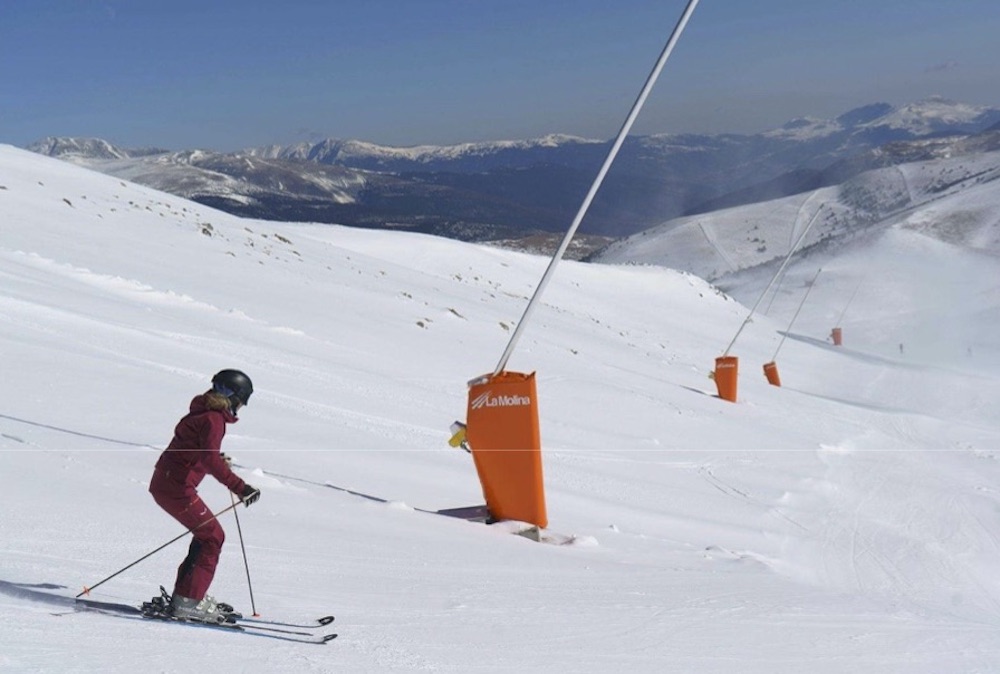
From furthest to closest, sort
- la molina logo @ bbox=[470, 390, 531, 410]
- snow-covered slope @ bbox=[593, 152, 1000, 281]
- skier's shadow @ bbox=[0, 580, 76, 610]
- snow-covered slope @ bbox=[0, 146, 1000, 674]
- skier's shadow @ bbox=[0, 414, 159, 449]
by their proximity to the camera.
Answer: snow-covered slope @ bbox=[593, 152, 1000, 281] → la molina logo @ bbox=[470, 390, 531, 410] → skier's shadow @ bbox=[0, 414, 159, 449] → snow-covered slope @ bbox=[0, 146, 1000, 674] → skier's shadow @ bbox=[0, 580, 76, 610]

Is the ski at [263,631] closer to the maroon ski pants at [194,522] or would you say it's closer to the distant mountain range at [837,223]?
the maroon ski pants at [194,522]

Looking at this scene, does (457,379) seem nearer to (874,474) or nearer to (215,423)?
(874,474)

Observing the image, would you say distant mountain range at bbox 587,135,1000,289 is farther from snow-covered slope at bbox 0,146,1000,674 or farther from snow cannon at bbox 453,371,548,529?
snow cannon at bbox 453,371,548,529

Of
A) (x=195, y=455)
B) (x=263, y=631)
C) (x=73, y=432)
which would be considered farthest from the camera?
(x=73, y=432)

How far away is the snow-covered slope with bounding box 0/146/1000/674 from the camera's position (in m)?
5.86

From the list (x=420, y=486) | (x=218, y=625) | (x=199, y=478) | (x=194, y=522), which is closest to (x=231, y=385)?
(x=199, y=478)

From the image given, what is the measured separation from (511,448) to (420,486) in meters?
1.55

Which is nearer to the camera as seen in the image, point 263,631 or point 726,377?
point 263,631

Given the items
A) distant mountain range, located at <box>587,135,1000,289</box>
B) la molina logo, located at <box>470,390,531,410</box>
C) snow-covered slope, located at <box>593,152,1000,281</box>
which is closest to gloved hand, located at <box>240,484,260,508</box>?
la molina logo, located at <box>470,390,531,410</box>

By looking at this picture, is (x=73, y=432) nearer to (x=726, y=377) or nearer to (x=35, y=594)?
(x=35, y=594)

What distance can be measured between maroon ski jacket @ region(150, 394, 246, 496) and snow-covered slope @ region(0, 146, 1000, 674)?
0.75 meters

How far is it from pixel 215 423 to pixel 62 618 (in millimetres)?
1210

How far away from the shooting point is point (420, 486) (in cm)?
1074

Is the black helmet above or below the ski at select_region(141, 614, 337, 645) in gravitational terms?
above
